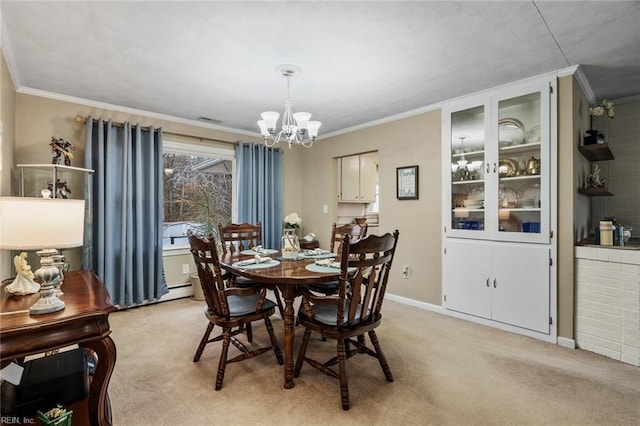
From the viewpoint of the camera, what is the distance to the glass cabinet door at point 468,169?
10.8 ft

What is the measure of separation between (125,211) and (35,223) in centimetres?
248

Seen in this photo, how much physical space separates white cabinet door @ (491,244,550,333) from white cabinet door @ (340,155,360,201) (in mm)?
2426

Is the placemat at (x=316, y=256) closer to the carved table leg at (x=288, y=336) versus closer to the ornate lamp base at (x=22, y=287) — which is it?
the carved table leg at (x=288, y=336)

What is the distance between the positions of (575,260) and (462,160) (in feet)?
Result: 4.57

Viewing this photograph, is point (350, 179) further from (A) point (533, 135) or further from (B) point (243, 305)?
(B) point (243, 305)

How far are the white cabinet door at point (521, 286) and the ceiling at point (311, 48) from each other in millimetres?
1651

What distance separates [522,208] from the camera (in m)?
3.01

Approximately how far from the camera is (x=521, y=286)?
2945mm

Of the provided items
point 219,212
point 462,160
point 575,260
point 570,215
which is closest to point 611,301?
point 575,260

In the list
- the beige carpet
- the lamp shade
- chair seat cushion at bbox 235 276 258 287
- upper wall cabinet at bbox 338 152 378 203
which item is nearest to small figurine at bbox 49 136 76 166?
the beige carpet

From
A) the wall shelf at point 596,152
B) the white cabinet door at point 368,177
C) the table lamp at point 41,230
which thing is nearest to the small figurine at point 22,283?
Result: the table lamp at point 41,230

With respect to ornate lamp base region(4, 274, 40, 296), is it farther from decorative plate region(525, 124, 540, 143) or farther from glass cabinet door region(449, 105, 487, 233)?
decorative plate region(525, 124, 540, 143)

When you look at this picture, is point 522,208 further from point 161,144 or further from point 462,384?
point 161,144

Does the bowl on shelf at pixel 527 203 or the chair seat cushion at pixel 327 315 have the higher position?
the bowl on shelf at pixel 527 203
